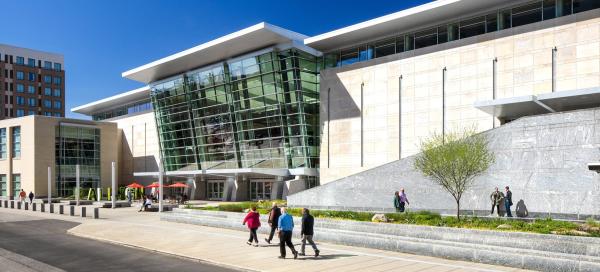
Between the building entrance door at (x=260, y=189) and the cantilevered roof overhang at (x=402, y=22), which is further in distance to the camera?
the building entrance door at (x=260, y=189)

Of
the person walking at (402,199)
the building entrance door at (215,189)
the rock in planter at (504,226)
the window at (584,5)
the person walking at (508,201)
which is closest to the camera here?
the rock in planter at (504,226)

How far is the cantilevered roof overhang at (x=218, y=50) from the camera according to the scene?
43.7 meters

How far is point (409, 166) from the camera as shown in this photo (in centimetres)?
2925

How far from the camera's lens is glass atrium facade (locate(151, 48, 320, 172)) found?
151ft

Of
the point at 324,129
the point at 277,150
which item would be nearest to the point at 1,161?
the point at 277,150

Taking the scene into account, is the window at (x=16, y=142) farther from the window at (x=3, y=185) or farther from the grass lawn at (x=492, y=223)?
the grass lawn at (x=492, y=223)

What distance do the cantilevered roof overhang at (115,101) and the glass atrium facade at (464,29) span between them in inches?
1370

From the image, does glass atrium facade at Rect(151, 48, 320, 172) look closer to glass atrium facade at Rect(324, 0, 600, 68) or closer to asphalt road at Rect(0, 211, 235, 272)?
glass atrium facade at Rect(324, 0, 600, 68)

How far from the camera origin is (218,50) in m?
48.5

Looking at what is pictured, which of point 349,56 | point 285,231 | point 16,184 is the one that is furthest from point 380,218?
point 16,184

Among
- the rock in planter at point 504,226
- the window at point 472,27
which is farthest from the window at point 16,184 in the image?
the rock in planter at point 504,226

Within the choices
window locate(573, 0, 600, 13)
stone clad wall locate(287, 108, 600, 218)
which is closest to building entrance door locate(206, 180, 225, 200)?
stone clad wall locate(287, 108, 600, 218)

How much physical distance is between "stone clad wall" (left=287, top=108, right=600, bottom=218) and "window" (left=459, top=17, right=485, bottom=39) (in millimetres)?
13304

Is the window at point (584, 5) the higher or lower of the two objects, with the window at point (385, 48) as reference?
higher
